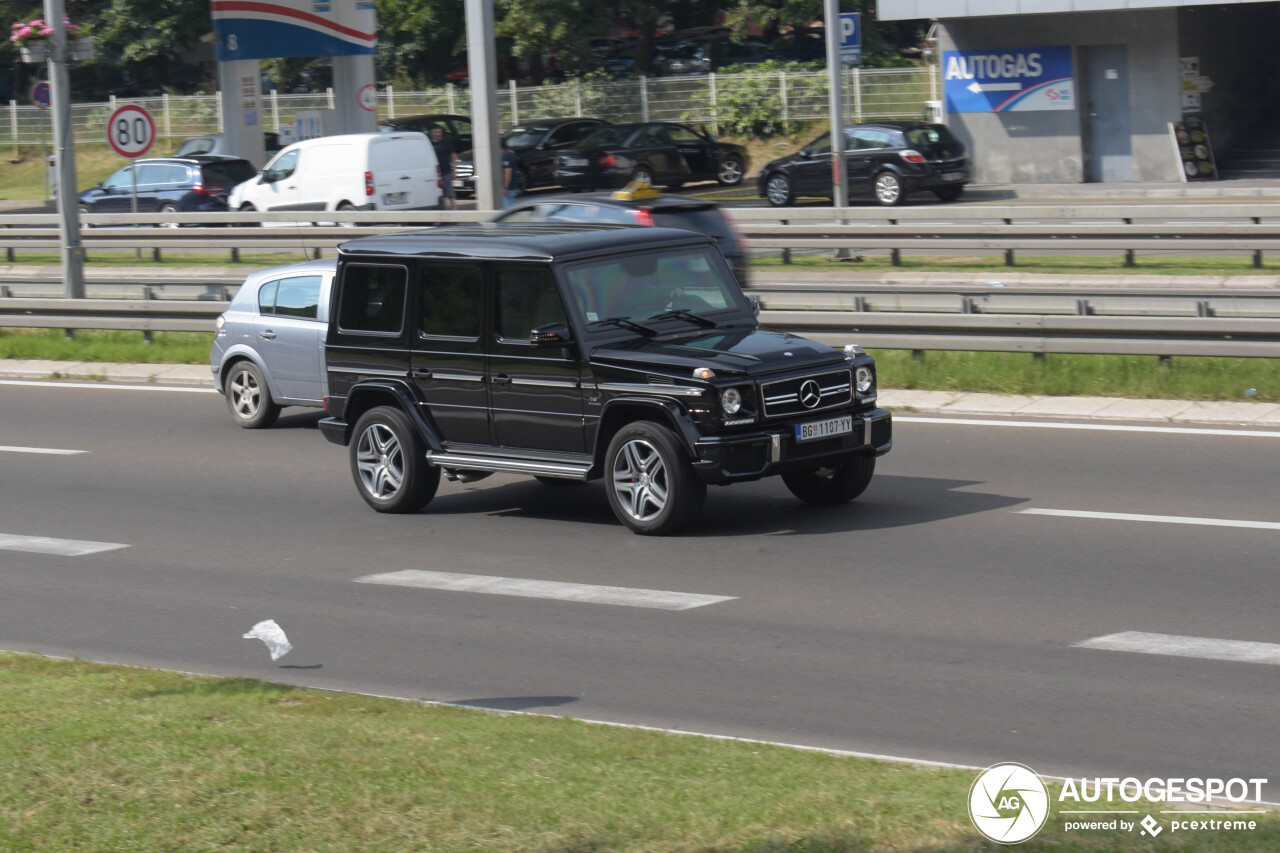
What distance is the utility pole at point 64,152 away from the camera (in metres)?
21.0

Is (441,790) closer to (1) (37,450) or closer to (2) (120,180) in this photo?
(1) (37,450)

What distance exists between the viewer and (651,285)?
10.4 metres

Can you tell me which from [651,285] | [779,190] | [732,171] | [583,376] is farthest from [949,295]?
[732,171]

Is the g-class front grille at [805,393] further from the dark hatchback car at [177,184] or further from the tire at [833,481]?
the dark hatchback car at [177,184]

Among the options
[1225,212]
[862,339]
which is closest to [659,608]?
[862,339]

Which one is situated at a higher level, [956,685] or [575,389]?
[575,389]

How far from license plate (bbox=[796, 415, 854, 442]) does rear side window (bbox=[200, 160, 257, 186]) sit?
1056 inches

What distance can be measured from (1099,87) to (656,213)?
21039 mm

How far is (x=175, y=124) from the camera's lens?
57000 mm

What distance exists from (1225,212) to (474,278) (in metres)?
13.3

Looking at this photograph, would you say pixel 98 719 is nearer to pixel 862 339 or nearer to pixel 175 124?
pixel 862 339

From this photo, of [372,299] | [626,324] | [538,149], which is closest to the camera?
[626,324]

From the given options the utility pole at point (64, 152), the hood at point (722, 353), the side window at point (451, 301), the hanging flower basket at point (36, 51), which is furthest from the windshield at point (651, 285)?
the hanging flower basket at point (36, 51)

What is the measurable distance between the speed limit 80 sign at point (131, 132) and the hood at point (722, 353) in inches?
749
